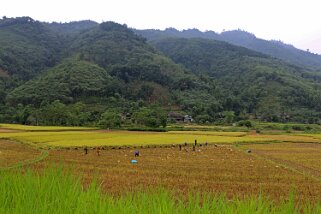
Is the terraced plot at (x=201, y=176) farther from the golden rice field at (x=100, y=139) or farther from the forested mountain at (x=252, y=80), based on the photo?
the forested mountain at (x=252, y=80)

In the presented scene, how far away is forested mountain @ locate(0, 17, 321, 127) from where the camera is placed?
76.4 meters

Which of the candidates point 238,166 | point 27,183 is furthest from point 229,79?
point 27,183

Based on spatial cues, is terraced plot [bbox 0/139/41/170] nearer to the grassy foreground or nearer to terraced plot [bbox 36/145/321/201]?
terraced plot [bbox 36/145/321/201]

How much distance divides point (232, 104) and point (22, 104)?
168 ft

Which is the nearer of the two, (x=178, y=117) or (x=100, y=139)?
(x=100, y=139)

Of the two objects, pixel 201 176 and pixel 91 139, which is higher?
pixel 91 139

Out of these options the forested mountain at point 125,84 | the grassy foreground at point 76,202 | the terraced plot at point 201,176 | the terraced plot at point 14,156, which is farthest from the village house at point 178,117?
the grassy foreground at point 76,202

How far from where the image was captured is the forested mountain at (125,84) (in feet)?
251

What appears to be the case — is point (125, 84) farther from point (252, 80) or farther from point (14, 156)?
point (14, 156)

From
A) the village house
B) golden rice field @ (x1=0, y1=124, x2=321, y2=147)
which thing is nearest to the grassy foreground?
golden rice field @ (x1=0, y1=124, x2=321, y2=147)

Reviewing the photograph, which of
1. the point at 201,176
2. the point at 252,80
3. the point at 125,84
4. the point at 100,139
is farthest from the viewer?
the point at 252,80

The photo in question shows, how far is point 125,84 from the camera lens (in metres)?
106

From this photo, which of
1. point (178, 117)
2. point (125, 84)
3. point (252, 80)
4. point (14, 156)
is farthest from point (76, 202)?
point (252, 80)

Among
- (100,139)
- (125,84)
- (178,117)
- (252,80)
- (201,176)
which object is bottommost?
(201,176)
